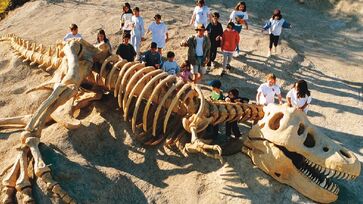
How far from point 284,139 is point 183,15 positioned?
8.62m

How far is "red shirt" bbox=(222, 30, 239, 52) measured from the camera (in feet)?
39.4

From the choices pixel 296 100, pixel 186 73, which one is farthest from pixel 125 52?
pixel 296 100

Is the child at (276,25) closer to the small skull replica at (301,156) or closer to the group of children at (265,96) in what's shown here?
the group of children at (265,96)

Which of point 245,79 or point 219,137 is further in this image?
point 245,79

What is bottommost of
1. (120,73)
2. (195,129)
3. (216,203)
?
(216,203)

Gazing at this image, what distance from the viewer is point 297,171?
26.2 feet

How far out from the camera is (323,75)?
43.2 ft

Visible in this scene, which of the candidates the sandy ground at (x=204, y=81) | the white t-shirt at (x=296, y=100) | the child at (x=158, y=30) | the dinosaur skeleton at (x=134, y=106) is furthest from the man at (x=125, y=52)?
the white t-shirt at (x=296, y=100)

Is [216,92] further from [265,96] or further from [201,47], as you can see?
[201,47]

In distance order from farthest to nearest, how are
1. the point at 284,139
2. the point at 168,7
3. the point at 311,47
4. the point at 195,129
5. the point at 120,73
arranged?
the point at 168,7 → the point at 311,47 → the point at 120,73 → the point at 195,129 → the point at 284,139

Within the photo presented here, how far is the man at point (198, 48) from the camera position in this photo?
11.4 meters

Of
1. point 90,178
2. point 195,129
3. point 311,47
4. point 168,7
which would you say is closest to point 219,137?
point 195,129

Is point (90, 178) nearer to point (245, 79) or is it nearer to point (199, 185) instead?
point (199, 185)

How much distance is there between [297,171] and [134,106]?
3.41 metres
